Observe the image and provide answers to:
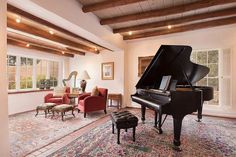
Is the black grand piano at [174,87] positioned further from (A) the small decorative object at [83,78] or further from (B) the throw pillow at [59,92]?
(B) the throw pillow at [59,92]

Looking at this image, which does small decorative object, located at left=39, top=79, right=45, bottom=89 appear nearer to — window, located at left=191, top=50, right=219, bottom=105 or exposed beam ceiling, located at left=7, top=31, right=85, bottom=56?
exposed beam ceiling, located at left=7, top=31, right=85, bottom=56

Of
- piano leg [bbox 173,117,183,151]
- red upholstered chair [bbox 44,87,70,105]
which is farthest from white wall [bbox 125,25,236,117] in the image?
piano leg [bbox 173,117,183,151]

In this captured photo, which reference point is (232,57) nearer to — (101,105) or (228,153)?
(228,153)

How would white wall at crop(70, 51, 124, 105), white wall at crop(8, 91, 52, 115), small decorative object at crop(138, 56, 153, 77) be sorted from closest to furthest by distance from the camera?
white wall at crop(8, 91, 52, 115), small decorative object at crop(138, 56, 153, 77), white wall at crop(70, 51, 124, 105)

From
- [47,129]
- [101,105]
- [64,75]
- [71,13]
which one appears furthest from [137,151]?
[64,75]

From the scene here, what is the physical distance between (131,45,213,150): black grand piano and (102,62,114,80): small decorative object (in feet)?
9.18

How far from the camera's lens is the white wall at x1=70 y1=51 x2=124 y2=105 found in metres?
6.14

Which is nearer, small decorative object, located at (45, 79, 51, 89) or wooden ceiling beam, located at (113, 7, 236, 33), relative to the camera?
wooden ceiling beam, located at (113, 7, 236, 33)

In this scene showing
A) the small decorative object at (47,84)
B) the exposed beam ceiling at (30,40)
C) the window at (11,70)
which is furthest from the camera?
the small decorative object at (47,84)

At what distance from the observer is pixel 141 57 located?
5887 millimetres

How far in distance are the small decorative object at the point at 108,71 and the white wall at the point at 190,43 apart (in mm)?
685

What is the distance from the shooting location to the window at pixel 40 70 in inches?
243

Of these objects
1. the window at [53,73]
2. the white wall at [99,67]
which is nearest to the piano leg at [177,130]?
the white wall at [99,67]

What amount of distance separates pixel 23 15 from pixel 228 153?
458 centimetres
